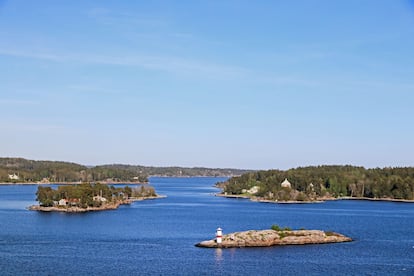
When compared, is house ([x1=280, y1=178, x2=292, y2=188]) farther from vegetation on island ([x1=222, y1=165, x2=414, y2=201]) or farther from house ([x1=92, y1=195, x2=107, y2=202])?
house ([x1=92, y1=195, x2=107, y2=202])

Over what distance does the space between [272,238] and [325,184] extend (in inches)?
3655

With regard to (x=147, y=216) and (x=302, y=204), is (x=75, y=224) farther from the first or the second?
(x=302, y=204)

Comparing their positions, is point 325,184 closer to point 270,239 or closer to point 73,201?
point 73,201

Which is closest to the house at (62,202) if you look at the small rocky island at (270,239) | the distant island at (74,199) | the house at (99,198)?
the distant island at (74,199)

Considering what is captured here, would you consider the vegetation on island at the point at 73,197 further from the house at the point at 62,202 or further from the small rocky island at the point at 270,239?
the small rocky island at the point at 270,239

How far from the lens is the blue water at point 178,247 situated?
148 ft

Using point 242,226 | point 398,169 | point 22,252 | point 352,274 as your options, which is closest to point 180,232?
point 242,226

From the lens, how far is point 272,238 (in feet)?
187

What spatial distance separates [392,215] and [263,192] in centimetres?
4605

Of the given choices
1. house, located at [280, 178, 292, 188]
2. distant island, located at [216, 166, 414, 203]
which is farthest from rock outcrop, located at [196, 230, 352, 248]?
house, located at [280, 178, 292, 188]

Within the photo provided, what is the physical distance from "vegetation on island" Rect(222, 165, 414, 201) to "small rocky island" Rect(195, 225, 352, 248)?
69.7m

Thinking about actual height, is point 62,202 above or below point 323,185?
below

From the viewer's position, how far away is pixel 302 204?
124 m

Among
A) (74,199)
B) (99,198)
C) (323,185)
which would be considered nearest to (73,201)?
(74,199)
